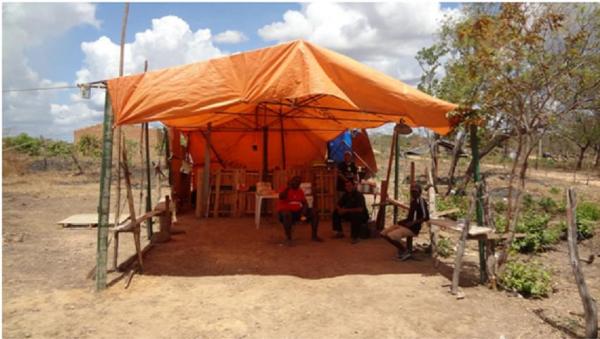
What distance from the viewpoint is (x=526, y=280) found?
609 centimetres

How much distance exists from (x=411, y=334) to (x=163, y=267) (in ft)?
12.9

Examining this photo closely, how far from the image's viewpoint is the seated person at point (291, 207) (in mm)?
8523

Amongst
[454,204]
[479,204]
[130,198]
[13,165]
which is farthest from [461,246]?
[13,165]

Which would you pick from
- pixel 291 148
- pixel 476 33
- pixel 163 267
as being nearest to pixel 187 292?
pixel 163 267

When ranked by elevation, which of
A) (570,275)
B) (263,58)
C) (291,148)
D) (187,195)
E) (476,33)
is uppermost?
(476,33)

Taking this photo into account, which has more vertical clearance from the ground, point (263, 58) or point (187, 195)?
point (263, 58)

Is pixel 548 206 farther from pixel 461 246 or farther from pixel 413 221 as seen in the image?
pixel 461 246

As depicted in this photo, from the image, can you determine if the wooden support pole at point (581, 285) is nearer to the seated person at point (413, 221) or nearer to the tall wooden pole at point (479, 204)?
the tall wooden pole at point (479, 204)

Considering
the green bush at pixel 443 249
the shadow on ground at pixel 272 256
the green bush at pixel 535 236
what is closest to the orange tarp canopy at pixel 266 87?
the green bush at pixel 443 249

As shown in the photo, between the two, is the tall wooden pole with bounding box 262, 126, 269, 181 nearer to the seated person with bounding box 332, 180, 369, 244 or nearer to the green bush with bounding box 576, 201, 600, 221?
the seated person with bounding box 332, 180, 369, 244

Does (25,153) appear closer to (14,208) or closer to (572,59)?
(14,208)

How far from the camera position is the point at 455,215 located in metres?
11.9

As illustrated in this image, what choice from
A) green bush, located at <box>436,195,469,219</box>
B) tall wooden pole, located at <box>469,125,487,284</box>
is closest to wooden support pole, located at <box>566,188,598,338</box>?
tall wooden pole, located at <box>469,125,487,284</box>

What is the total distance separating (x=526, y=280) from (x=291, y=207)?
4.03m
